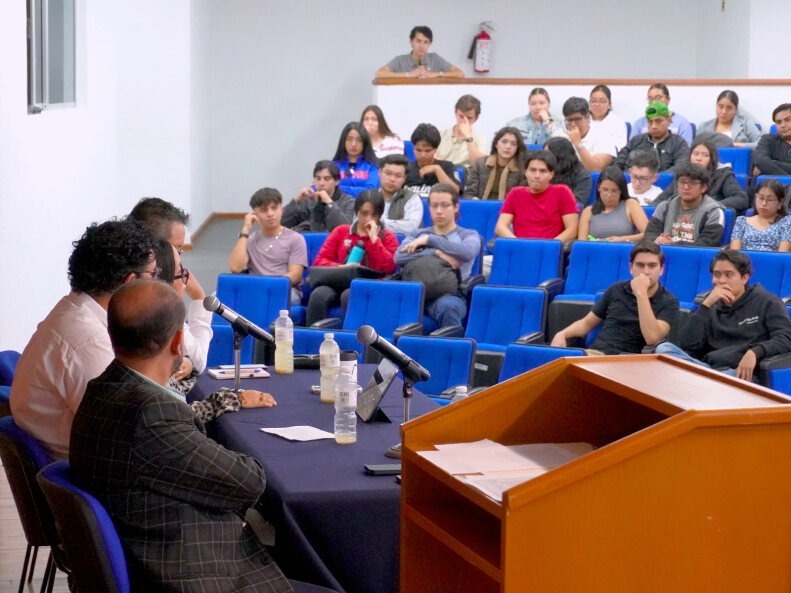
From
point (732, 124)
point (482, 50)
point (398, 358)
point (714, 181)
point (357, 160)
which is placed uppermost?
point (482, 50)

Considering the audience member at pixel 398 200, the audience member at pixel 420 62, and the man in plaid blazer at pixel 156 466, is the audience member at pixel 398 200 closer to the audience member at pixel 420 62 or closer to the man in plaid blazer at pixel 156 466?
the audience member at pixel 420 62

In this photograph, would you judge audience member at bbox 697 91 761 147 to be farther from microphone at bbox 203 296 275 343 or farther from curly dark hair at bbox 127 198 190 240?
microphone at bbox 203 296 275 343

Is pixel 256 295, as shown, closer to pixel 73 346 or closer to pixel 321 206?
pixel 321 206

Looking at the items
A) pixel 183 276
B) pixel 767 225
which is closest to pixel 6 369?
pixel 183 276

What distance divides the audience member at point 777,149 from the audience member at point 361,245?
3.28 meters

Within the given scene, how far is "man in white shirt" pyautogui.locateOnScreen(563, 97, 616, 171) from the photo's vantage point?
887 centimetres

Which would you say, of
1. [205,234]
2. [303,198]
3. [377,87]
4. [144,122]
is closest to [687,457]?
[303,198]

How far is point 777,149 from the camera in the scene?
850cm

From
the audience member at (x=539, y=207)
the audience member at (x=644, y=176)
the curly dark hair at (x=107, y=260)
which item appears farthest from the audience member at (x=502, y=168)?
the curly dark hair at (x=107, y=260)

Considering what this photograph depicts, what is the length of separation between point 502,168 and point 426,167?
1.80 ft

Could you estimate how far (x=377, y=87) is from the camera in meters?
10.5

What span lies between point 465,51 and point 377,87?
2.37m

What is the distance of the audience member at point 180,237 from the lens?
12.7 feet

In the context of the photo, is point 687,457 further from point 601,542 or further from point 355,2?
point 355,2
